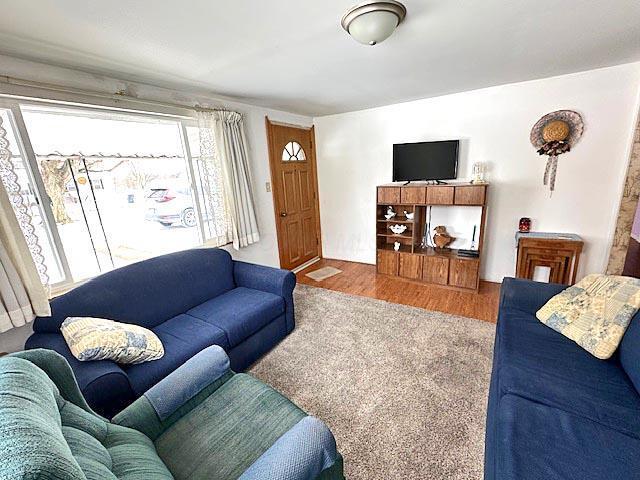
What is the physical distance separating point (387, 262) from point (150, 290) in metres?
2.71

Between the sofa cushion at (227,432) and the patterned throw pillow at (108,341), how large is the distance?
1.88 ft

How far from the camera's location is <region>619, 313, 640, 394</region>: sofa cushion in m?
1.21

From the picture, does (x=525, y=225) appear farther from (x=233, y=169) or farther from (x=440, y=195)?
(x=233, y=169)

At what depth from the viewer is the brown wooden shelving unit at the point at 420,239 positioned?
3012 mm

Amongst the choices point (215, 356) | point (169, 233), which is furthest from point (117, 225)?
point (215, 356)

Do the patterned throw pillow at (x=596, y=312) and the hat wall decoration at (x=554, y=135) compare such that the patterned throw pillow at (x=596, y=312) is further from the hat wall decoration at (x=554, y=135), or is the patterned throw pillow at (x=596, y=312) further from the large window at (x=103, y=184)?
the large window at (x=103, y=184)

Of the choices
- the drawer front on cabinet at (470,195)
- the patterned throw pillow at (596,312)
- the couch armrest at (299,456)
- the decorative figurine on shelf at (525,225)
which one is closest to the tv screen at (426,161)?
the drawer front on cabinet at (470,195)

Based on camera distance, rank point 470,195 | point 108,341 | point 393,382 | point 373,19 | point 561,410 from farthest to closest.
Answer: point 470,195, point 393,382, point 108,341, point 373,19, point 561,410

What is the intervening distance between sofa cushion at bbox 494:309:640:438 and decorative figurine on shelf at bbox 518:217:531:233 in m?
1.76

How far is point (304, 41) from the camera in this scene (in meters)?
1.67

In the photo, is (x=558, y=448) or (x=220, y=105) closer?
(x=558, y=448)

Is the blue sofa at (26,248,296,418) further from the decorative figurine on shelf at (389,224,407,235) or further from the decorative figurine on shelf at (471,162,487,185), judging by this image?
the decorative figurine on shelf at (471,162,487,185)

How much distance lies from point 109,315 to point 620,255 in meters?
4.53

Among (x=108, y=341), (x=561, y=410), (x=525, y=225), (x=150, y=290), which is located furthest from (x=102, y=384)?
(x=525, y=225)
